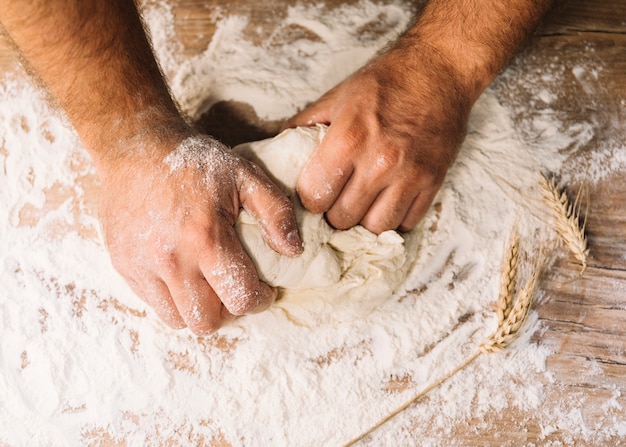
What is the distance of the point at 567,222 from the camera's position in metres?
1.54

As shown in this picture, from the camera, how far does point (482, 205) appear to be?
1.58m

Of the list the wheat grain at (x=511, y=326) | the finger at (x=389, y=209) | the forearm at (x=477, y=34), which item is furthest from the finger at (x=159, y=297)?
the forearm at (x=477, y=34)

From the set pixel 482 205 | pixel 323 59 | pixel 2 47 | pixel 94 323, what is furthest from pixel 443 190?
pixel 2 47

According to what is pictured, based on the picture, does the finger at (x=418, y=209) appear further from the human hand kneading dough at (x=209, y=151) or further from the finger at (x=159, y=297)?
the finger at (x=159, y=297)

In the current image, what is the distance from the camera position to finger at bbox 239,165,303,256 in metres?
1.28

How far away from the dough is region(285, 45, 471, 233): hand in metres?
0.04

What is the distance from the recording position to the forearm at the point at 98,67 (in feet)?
3.91

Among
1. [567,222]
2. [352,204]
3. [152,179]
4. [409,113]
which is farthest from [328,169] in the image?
[567,222]

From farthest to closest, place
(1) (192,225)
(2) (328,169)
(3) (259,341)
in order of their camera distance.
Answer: (3) (259,341) < (2) (328,169) < (1) (192,225)

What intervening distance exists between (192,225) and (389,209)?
19.8 inches

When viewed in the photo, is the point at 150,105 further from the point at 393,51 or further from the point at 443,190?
the point at 443,190

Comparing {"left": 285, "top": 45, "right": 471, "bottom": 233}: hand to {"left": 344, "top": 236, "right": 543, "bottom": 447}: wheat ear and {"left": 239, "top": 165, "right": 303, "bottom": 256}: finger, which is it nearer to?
{"left": 239, "top": 165, "right": 303, "bottom": 256}: finger

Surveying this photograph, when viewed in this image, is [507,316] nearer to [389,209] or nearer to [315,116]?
[389,209]

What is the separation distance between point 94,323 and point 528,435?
3.88ft
